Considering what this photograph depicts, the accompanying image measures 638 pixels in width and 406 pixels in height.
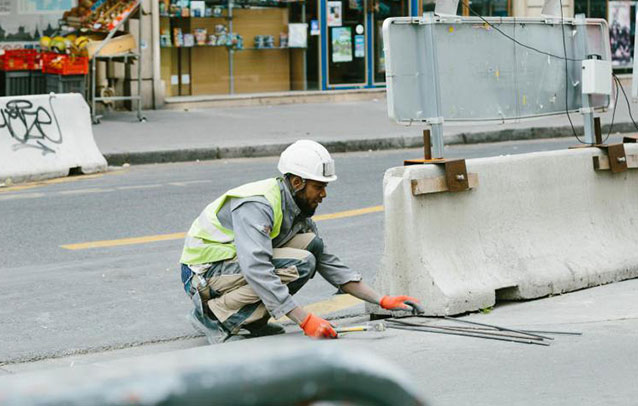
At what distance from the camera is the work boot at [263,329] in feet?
18.6

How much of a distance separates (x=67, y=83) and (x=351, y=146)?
→ 4063 millimetres

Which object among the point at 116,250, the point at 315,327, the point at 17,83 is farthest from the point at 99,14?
the point at 315,327

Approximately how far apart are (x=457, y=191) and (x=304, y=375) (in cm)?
501

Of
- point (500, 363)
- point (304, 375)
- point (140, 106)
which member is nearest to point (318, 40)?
point (140, 106)

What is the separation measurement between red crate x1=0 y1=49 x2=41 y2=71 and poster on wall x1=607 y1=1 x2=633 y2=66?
12.3 meters

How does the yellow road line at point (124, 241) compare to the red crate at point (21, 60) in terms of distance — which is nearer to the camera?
the yellow road line at point (124, 241)

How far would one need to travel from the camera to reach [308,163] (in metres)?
5.41

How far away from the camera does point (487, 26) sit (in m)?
6.89

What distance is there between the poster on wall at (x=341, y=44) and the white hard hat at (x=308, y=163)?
1491 cm

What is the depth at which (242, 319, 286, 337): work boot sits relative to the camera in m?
5.66

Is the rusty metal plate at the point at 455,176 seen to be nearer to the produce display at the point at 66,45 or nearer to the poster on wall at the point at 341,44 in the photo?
the produce display at the point at 66,45

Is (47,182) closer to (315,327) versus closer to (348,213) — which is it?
(348,213)

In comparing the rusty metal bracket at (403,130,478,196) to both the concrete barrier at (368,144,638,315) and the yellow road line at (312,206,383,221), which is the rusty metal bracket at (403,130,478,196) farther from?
the yellow road line at (312,206,383,221)

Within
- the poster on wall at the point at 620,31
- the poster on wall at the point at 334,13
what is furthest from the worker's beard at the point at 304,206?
the poster on wall at the point at 620,31
